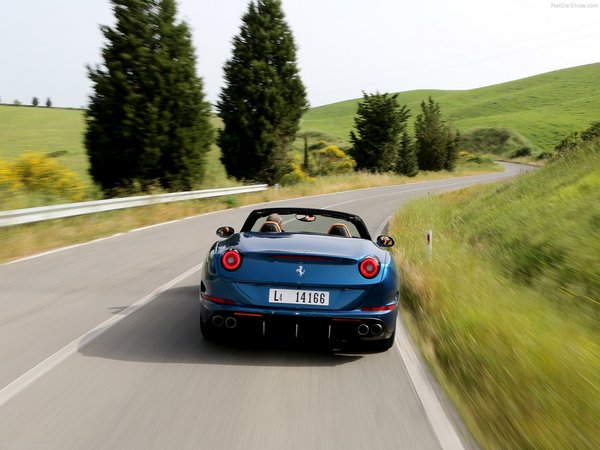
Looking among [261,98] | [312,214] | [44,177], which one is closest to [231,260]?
[312,214]

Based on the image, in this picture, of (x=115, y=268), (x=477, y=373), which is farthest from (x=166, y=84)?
(x=477, y=373)

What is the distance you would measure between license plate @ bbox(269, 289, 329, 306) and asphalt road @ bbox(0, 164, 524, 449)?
0.50m

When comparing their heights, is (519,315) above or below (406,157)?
above

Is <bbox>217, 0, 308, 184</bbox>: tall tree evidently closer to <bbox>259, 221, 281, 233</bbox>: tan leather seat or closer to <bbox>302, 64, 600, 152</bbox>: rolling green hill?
<bbox>259, 221, 281, 233</bbox>: tan leather seat

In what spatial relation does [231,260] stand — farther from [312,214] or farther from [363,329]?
[312,214]

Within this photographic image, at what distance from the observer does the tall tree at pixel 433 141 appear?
64.5m

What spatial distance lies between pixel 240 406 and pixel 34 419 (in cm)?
121

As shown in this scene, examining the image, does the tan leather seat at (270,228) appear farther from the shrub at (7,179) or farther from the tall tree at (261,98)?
the tall tree at (261,98)

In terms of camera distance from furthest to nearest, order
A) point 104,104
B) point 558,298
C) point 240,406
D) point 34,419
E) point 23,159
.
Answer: point 104,104
point 23,159
point 558,298
point 240,406
point 34,419

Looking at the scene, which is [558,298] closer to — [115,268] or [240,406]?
[240,406]

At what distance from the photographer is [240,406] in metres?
4.18

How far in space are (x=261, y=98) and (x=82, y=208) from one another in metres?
19.0

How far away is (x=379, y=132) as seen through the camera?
50625 millimetres

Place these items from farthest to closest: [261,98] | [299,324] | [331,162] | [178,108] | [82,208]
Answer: [331,162]
[261,98]
[178,108]
[82,208]
[299,324]
